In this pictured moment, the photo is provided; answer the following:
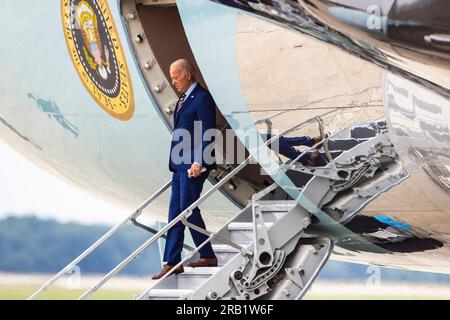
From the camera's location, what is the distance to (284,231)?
19.0ft

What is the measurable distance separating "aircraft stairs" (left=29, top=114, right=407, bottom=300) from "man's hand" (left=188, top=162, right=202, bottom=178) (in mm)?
102

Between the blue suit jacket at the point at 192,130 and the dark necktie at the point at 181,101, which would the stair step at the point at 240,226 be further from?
the dark necktie at the point at 181,101

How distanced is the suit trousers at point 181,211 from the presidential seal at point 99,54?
56 cm

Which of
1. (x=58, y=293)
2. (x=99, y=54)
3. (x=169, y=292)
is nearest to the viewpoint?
(x=169, y=292)

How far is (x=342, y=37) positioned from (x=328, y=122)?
162 cm

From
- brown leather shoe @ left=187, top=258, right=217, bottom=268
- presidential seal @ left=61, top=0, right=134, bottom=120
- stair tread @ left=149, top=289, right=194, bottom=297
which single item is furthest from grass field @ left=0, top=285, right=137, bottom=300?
stair tread @ left=149, top=289, right=194, bottom=297

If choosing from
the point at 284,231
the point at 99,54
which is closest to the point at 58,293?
the point at 99,54

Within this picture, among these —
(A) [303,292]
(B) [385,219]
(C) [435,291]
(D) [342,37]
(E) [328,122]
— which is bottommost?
(C) [435,291]

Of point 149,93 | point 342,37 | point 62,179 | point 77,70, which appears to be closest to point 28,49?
point 77,70

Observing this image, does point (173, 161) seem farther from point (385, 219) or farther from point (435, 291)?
point (435, 291)

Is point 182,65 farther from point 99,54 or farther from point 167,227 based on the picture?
point 167,227

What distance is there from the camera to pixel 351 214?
5.48 metres

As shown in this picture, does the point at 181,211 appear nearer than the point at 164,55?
Yes

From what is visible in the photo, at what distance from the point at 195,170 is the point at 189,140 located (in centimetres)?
19
